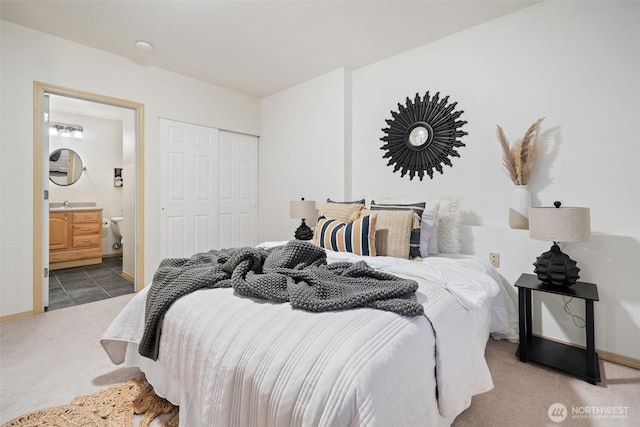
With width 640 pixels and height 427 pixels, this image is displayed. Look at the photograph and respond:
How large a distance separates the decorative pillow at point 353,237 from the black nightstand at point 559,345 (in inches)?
40.0

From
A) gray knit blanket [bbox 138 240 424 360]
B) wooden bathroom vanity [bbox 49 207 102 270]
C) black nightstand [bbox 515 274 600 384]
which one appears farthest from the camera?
wooden bathroom vanity [bbox 49 207 102 270]

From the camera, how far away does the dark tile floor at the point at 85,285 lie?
3207 millimetres

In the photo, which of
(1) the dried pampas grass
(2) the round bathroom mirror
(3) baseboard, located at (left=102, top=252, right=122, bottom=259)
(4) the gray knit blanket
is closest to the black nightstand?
(1) the dried pampas grass

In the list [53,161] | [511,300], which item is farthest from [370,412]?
[53,161]

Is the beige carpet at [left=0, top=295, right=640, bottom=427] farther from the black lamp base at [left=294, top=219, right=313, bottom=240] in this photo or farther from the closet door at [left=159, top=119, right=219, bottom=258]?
the black lamp base at [left=294, top=219, right=313, bottom=240]

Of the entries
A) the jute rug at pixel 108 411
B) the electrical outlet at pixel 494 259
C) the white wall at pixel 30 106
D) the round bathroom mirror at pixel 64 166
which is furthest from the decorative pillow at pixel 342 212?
the round bathroom mirror at pixel 64 166

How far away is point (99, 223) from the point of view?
5000 millimetres

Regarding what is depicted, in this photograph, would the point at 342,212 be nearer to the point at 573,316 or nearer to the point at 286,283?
the point at 286,283

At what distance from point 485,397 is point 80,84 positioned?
423 centimetres

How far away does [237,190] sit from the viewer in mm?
4379

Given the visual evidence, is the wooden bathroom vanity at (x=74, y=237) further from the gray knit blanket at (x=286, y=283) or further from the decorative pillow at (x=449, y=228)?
the decorative pillow at (x=449, y=228)

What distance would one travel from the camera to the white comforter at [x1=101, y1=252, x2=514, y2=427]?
85cm

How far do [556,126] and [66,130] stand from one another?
262 inches

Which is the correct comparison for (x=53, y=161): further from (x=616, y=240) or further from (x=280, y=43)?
(x=616, y=240)
